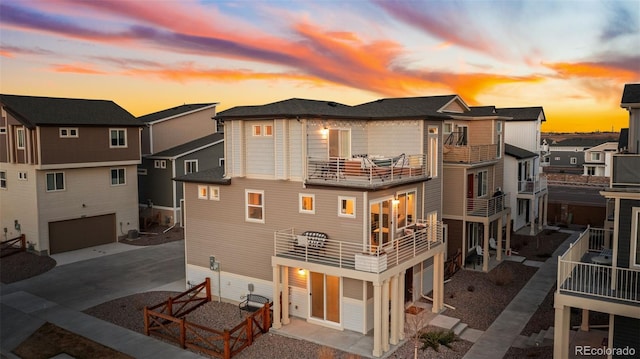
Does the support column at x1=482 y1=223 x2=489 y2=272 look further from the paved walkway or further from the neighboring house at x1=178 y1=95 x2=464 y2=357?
the neighboring house at x1=178 y1=95 x2=464 y2=357

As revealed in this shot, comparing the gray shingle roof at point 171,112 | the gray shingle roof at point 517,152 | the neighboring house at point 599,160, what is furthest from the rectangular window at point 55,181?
the neighboring house at point 599,160

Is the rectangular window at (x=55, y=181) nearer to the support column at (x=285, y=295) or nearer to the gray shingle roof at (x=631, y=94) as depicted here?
the support column at (x=285, y=295)

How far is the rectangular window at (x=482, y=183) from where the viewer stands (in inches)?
A: 1023

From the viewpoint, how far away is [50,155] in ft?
88.3

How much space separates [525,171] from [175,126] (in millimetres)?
27233

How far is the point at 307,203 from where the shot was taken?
55.7 ft

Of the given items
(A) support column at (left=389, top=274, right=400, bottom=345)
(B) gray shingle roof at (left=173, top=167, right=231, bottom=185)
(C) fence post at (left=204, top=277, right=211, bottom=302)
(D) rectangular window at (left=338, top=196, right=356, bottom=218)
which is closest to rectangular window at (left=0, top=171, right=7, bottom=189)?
(B) gray shingle roof at (left=173, top=167, right=231, bottom=185)

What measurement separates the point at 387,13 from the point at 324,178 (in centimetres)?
1125

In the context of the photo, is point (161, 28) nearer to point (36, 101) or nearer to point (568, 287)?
point (36, 101)

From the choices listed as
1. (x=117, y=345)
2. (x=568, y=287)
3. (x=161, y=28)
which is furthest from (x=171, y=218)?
(x=568, y=287)

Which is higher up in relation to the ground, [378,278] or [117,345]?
[378,278]

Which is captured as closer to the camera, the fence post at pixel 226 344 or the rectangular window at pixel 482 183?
the fence post at pixel 226 344

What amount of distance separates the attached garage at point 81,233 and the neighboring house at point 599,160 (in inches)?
2424

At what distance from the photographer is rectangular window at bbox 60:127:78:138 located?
2750 cm
